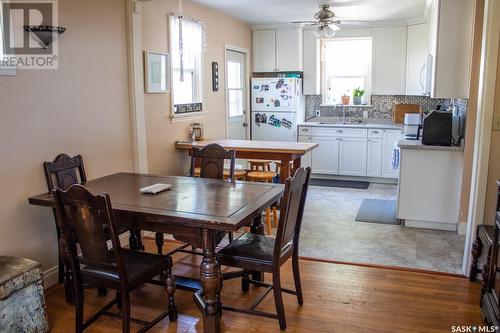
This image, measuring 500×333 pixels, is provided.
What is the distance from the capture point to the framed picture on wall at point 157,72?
4215mm

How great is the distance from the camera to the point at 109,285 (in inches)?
93.4

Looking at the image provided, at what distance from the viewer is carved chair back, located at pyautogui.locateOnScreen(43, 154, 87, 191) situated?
3.04 metres

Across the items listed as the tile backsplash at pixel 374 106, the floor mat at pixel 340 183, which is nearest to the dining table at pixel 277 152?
the floor mat at pixel 340 183

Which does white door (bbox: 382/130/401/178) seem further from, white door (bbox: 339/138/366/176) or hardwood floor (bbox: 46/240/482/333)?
hardwood floor (bbox: 46/240/482/333)

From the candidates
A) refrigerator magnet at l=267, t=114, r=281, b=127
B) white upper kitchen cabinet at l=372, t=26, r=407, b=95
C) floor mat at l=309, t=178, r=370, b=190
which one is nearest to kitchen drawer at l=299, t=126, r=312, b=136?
refrigerator magnet at l=267, t=114, r=281, b=127

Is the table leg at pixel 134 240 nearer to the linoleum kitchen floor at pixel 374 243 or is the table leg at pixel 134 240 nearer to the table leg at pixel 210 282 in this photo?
the table leg at pixel 210 282

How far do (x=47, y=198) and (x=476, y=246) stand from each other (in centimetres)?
292

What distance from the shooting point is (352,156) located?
6.75 m

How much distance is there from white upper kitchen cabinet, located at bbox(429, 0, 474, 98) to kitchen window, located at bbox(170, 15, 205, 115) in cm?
264

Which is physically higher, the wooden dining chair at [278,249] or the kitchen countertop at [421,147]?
the kitchen countertop at [421,147]

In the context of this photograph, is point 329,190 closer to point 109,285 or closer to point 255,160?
point 255,160

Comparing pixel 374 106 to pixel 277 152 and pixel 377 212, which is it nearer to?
pixel 377 212

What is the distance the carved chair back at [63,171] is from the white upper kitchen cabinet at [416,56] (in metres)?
4.90

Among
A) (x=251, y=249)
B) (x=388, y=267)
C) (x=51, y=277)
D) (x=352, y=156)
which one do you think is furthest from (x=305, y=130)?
(x=51, y=277)
